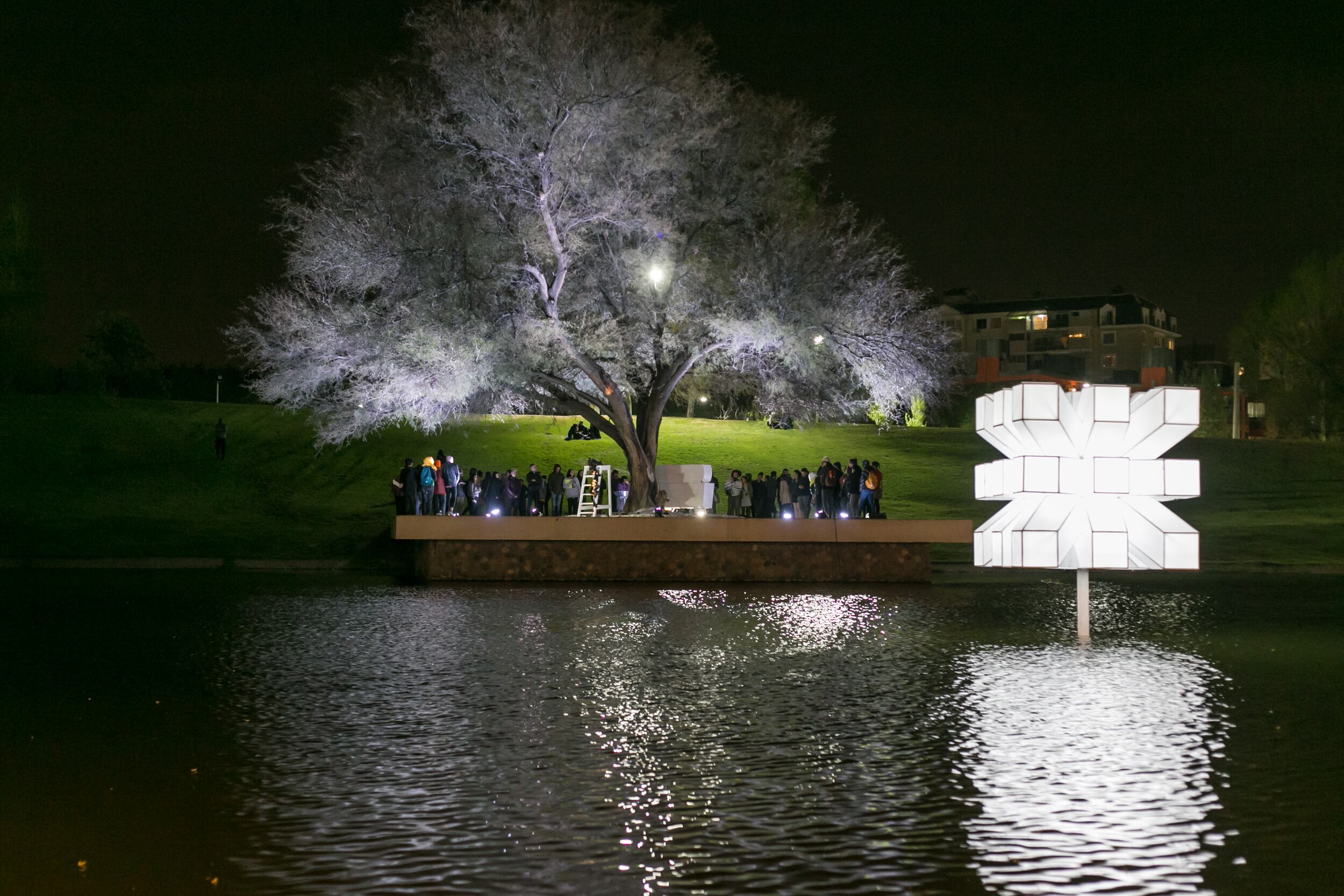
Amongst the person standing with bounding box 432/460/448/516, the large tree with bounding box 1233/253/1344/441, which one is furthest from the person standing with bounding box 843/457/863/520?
the large tree with bounding box 1233/253/1344/441

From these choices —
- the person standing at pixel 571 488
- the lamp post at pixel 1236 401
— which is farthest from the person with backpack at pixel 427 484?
the lamp post at pixel 1236 401

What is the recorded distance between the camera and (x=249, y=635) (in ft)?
52.0

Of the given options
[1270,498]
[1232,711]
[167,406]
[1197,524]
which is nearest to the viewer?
[1232,711]

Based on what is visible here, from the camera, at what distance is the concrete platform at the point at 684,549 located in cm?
2552

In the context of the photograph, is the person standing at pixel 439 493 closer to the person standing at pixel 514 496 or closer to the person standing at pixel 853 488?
the person standing at pixel 514 496

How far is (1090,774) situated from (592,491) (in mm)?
22164

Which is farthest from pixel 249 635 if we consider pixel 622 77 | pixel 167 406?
pixel 167 406

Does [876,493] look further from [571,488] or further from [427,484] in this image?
[427,484]

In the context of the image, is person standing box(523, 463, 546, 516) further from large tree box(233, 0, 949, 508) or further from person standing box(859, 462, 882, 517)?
person standing box(859, 462, 882, 517)

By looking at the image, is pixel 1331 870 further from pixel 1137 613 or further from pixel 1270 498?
pixel 1270 498

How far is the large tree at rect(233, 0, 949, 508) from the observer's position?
29.1 metres

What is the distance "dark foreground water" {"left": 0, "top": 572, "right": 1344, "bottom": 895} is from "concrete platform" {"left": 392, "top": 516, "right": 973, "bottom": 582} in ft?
26.2

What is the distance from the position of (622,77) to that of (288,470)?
2238 cm

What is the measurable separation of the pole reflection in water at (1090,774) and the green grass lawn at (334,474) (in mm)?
18077
